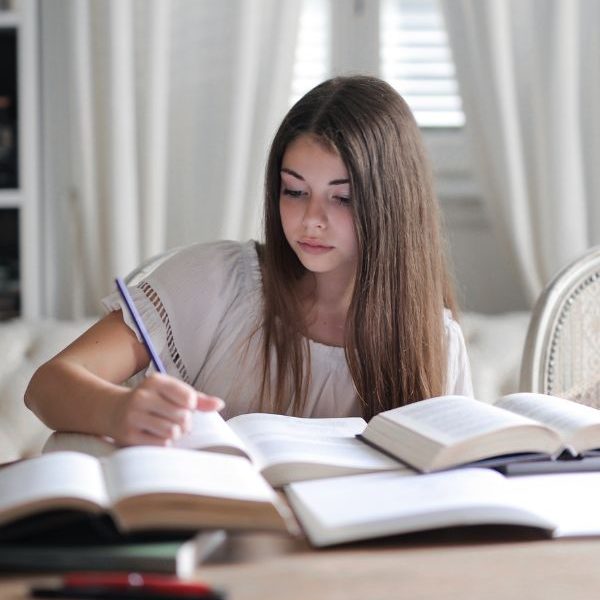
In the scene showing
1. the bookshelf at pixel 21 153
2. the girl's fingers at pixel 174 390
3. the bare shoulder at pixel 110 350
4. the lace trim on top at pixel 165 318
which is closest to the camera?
the girl's fingers at pixel 174 390

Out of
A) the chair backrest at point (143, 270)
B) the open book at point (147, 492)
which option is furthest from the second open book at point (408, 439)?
the chair backrest at point (143, 270)

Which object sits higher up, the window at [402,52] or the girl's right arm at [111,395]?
the window at [402,52]

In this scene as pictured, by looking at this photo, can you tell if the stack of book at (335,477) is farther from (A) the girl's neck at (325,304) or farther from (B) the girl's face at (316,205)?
(A) the girl's neck at (325,304)

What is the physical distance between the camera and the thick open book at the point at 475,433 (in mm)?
1019

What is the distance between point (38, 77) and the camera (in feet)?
8.03

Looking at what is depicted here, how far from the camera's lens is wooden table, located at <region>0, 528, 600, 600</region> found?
744 mm

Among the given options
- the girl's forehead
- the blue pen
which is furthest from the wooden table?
the girl's forehead

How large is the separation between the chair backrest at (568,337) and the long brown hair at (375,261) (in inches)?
10.9

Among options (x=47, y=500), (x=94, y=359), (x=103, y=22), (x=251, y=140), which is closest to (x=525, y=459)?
(x=47, y=500)

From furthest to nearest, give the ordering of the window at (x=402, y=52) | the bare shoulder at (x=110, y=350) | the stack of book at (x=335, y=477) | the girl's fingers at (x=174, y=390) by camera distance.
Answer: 1. the window at (x=402, y=52)
2. the bare shoulder at (x=110, y=350)
3. the girl's fingers at (x=174, y=390)
4. the stack of book at (x=335, y=477)

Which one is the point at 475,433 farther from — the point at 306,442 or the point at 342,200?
the point at 342,200

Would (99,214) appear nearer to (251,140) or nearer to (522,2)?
(251,140)

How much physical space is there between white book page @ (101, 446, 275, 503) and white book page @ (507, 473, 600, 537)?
240 mm

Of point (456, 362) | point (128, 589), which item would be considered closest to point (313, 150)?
point (456, 362)
